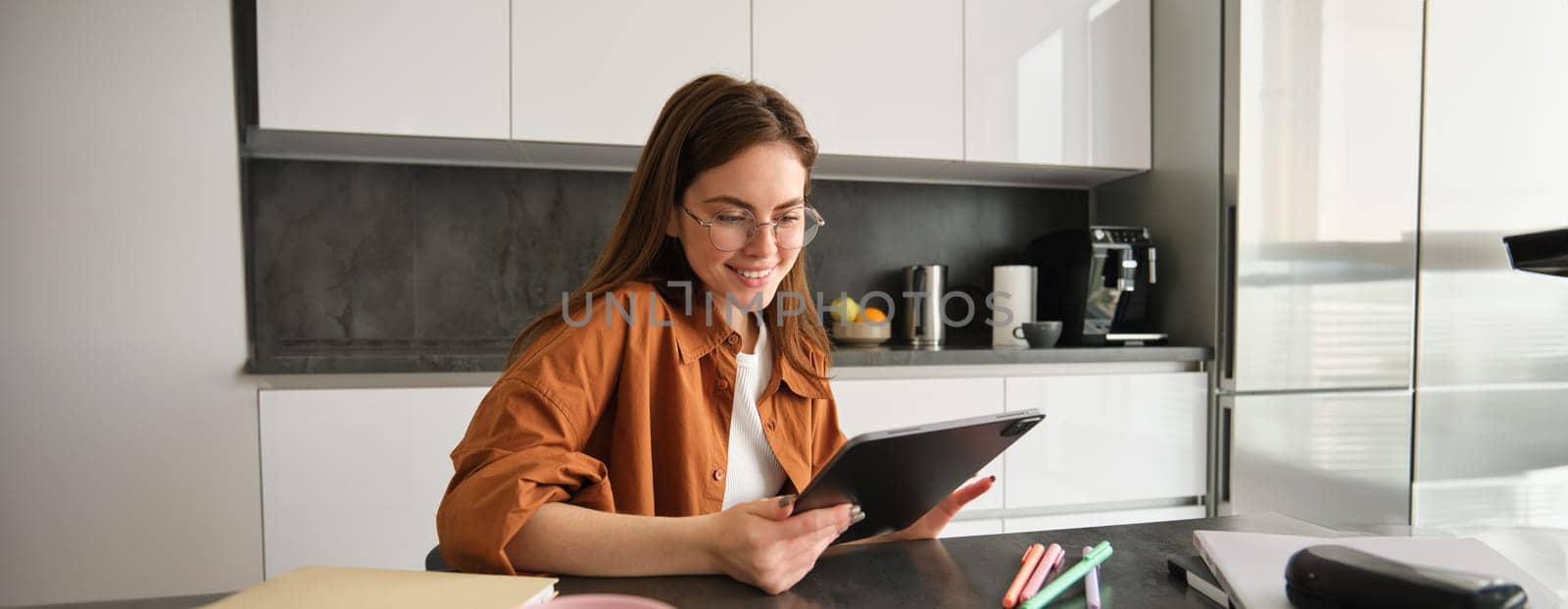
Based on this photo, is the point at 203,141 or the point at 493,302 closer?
the point at 203,141

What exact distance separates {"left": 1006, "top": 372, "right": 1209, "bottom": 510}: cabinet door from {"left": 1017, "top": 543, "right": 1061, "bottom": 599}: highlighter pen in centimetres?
147

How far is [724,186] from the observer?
1.00 m

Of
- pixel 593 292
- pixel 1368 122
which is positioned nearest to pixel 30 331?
pixel 593 292

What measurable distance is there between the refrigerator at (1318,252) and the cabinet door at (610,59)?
1.37 metres

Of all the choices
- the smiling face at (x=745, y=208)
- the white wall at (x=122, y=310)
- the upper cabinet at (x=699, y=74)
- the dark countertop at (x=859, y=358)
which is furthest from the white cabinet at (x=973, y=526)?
the white wall at (x=122, y=310)

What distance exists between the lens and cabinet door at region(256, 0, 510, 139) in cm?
199

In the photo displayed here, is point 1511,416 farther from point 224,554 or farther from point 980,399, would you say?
point 224,554

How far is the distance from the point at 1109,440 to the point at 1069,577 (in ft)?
5.57

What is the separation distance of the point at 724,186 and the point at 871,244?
69.6 inches

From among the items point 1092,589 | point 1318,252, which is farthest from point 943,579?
point 1318,252

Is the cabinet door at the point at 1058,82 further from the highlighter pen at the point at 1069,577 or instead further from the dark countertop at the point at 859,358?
the highlighter pen at the point at 1069,577

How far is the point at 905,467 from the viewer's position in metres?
0.72

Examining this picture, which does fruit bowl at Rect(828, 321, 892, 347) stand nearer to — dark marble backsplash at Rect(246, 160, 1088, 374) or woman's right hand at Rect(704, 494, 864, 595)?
dark marble backsplash at Rect(246, 160, 1088, 374)

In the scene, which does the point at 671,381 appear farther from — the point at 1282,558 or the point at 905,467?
the point at 1282,558
